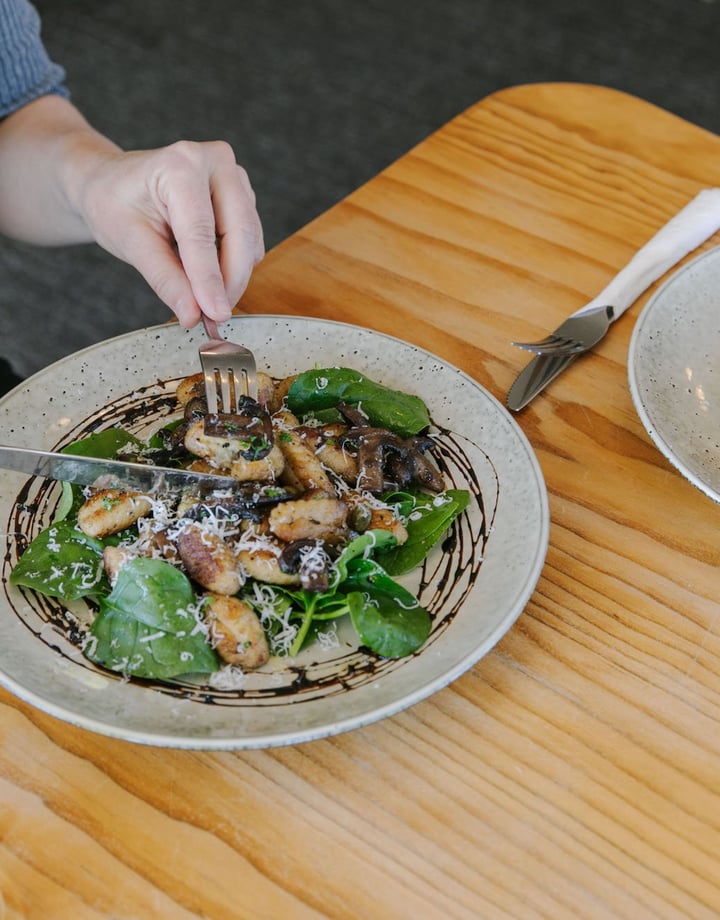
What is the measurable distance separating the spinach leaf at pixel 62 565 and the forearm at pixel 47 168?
603mm

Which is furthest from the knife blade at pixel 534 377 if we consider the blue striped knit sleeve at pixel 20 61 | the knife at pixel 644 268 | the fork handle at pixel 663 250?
the blue striped knit sleeve at pixel 20 61

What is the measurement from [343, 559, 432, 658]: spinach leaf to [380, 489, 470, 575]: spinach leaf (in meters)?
0.03

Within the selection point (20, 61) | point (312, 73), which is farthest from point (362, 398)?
point (312, 73)

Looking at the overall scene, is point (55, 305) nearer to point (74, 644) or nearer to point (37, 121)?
point (37, 121)

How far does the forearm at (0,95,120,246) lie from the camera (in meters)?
1.41

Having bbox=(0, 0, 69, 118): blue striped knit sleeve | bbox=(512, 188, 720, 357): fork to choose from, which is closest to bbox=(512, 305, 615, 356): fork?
bbox=(512, 188, 720, 357): fork

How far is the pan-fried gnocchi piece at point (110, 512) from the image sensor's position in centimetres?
101

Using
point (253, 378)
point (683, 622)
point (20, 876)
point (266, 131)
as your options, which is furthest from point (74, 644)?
point (266, 131)

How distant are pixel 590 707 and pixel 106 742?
0.49 metres

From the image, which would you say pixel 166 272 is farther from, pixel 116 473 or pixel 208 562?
pixel 208 562

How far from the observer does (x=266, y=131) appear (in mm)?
3611

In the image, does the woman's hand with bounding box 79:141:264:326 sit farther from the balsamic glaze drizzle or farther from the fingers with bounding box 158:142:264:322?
the balsamic glaze drizzle

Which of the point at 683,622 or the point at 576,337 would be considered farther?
the point at 576,337

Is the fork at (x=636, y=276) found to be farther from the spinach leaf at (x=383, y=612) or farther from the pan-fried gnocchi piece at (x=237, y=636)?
the pan-fried gnocchi piece at (x=237, y=636)
